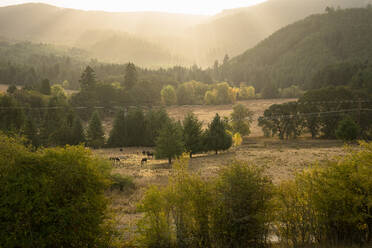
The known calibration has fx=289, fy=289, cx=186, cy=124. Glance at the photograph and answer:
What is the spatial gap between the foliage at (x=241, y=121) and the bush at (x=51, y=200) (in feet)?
258

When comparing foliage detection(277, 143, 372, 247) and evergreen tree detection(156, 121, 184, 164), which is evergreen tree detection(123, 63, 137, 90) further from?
foliage detection(277, 143, 372, 247)

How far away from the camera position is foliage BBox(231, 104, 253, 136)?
304ft

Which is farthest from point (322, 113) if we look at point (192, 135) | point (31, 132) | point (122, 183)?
point (31, 132)

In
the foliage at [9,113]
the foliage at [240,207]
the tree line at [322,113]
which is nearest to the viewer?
the foliage at [240,207]

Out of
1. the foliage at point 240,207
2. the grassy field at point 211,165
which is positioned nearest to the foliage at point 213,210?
the foliage at point 240,207

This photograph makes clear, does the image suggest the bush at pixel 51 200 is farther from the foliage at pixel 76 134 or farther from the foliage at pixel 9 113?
the foliage at pixel 9 113

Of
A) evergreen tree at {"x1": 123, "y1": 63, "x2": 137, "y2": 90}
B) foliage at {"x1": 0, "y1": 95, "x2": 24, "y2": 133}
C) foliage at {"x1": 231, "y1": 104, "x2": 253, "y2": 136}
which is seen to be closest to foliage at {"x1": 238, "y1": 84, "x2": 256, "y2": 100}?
evergreen tree at {"x1": 123, "y1": 63, "x2": 137, "y2": 90}

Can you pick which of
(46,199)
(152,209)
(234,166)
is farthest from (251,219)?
(46,199)

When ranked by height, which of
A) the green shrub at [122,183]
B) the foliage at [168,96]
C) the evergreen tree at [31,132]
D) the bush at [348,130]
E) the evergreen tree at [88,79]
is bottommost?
the green shrub at [122,183]

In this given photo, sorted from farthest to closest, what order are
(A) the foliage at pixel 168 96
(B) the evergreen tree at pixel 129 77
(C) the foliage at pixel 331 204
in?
(A) the foliage at pixel 168 96, (B) the evergreen tree at pixel 129 77, (C) the foliage at pixel 331 204

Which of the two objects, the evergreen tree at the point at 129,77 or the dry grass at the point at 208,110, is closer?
the dry grass at the point at 208,110

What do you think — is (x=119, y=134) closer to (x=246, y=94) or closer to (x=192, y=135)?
(x=192, y=135)

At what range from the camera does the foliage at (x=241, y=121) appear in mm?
92625

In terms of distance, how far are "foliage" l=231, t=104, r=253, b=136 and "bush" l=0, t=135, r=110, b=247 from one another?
78.8m
